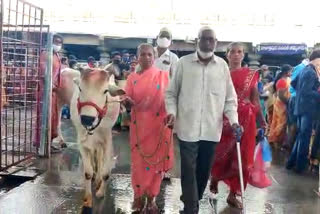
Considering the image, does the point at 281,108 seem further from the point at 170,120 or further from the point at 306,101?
the point at 170,120

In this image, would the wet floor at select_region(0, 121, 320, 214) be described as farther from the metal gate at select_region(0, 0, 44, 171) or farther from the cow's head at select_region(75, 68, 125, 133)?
the cow's head at select_region(75, 68, 125, 133)

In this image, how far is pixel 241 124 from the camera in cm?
475

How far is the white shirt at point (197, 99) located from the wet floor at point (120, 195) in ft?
3.64

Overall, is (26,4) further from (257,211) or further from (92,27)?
(92,27)

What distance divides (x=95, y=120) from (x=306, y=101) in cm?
353

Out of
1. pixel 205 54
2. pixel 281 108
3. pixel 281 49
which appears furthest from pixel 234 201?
pixel 281 49

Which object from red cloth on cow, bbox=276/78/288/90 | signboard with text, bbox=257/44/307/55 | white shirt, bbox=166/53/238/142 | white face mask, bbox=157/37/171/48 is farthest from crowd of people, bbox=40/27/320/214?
signboard with text, bbox=257/44/307/55

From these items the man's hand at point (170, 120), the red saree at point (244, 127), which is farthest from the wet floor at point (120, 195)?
the man's hand at point (170, 120)

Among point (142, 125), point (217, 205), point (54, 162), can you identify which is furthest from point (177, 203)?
point (54, 162)

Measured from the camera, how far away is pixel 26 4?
5.70m

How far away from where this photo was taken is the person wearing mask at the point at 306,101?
6.29m

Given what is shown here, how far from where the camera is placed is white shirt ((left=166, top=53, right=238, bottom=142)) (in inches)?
158

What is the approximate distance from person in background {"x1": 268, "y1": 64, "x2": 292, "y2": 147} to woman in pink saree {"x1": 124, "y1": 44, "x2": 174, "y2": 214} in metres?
4.88

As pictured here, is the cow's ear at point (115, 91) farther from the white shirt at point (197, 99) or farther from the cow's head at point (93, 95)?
the white shirt at point (197, 99)
